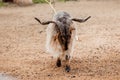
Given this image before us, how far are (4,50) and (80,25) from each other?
401 cm

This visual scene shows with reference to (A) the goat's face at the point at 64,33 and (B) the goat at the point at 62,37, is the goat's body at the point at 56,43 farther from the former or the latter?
(A) the goat's face at the point at 64,33

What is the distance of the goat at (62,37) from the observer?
7699 mm

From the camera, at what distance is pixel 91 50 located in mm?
9719

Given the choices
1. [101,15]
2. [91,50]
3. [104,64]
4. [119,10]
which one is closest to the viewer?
[104,64]

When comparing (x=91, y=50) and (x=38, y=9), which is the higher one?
(x=91, y=50)

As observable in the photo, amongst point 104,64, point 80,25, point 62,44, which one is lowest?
Result: point 80,25

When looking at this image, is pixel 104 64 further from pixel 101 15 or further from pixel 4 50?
pixel 101 15

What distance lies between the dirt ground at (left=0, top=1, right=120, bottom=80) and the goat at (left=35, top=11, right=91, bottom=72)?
330 millimetres

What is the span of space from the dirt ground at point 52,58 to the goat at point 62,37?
330 millimetres

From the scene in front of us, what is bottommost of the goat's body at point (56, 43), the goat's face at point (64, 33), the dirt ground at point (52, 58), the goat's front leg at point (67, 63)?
the dirt ground at point (52, 58)

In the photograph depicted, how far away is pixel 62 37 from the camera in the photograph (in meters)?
7.66

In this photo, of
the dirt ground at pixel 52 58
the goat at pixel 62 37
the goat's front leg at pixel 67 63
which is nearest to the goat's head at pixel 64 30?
the goat at pixel 62 37

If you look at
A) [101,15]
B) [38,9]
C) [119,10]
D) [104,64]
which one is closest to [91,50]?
[104,64]

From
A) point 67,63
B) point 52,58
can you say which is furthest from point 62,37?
point 52,58
